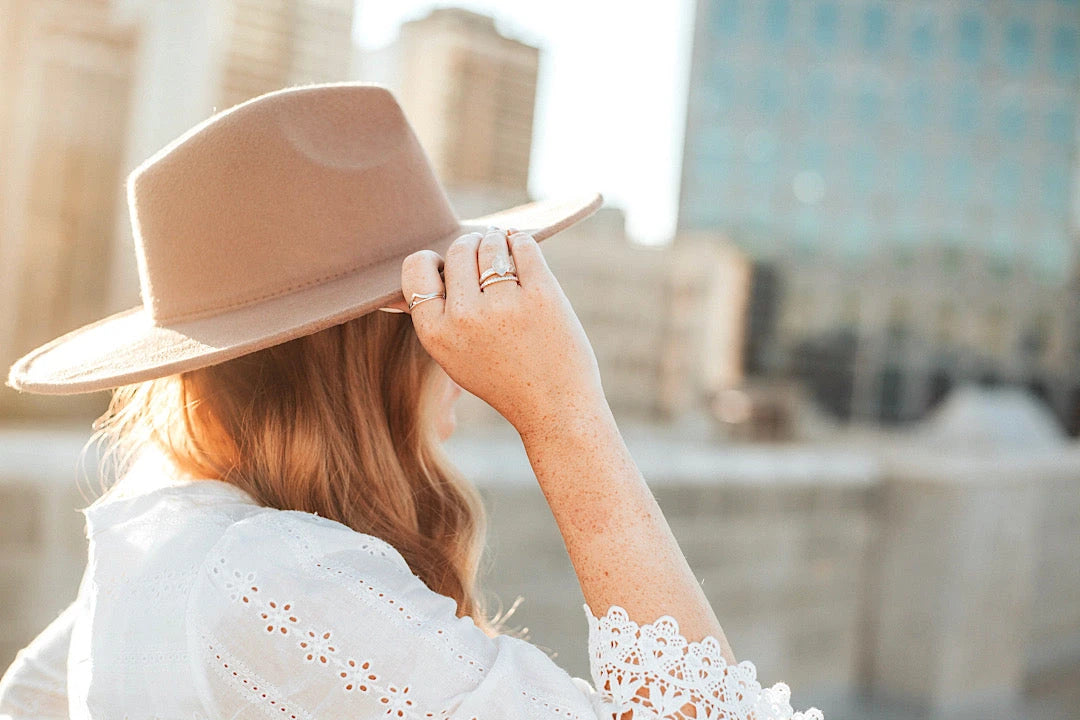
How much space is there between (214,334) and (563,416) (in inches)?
13.7

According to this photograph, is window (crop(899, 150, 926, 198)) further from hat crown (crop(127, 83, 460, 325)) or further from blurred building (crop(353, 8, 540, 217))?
hat crown (crop(127, 83, 460, 325))

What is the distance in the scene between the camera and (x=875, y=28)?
26.5m

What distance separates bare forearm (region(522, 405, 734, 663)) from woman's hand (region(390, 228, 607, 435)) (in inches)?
0.8

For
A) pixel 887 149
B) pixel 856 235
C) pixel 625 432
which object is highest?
pixel 887 149

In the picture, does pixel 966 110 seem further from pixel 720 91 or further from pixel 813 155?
pixel 720 91

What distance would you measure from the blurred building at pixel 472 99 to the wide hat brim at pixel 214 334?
597 cm

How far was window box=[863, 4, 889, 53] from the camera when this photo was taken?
26.4 meters

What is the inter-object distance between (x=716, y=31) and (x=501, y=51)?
62.7 feet

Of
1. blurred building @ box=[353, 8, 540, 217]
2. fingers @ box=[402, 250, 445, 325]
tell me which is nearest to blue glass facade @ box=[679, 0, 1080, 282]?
blurred building @ box=[353, 8, 540, 217]

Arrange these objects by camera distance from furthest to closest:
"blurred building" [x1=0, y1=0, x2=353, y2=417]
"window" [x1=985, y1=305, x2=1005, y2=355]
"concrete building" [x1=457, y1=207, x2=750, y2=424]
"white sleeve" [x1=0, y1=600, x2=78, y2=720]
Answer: "window" [x1=985, y1=305, x2=1005, y2=355] < "concrete building" [x1=457, y1=207, x2=750, y2=424] < "blurred building" [x1=0, y1=0, x2=353, y2=417] < "white sleeve" [x1=0, y1=600, x2=78, y2=720]

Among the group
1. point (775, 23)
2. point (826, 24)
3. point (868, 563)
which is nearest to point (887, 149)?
point (826, 24)

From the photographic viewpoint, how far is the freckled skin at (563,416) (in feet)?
2.55

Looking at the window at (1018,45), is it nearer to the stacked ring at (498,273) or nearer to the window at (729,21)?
the window at (729,21)

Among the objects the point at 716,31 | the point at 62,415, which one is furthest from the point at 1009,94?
the point at 62,415
